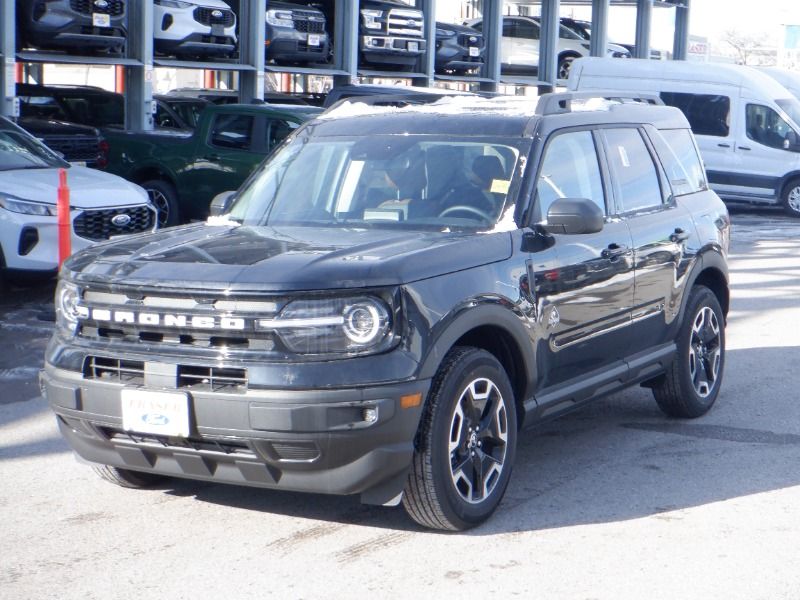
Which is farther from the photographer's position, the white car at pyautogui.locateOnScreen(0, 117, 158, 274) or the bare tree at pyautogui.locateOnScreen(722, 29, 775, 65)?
the bare tree at pyautogui.locateOnScreen(722, 29, 775, 65)

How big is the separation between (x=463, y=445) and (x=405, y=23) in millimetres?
17954

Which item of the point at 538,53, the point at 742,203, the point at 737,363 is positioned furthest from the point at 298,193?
the point at 538,53

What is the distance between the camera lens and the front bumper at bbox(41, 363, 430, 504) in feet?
14.6

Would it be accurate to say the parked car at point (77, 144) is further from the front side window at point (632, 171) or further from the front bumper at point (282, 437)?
the front bumper at point (282, 437)

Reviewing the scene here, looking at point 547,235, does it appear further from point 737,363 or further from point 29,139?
point 29,139

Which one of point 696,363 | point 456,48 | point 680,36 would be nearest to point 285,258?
point 696,363

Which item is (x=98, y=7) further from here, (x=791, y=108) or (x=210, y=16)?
(x=791, y=108)

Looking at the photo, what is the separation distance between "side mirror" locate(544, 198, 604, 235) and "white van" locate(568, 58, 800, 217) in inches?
639

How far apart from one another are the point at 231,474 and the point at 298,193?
1.76 meters

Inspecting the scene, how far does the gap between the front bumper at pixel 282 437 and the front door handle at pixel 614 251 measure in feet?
5.46

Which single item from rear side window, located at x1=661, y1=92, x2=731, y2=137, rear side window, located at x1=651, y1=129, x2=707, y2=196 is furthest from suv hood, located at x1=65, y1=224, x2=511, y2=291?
rear side window, located at x1=661, y1=92, x2=731, y2=137

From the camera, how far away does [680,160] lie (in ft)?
23.4

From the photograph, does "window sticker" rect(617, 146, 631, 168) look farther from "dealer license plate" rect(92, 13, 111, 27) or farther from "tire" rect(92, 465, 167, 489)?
"dealer license plate" rect(92, 13, 111, 27)

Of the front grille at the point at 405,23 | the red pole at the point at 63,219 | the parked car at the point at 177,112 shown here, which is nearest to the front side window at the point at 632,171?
the red pole at the point at 63,219
